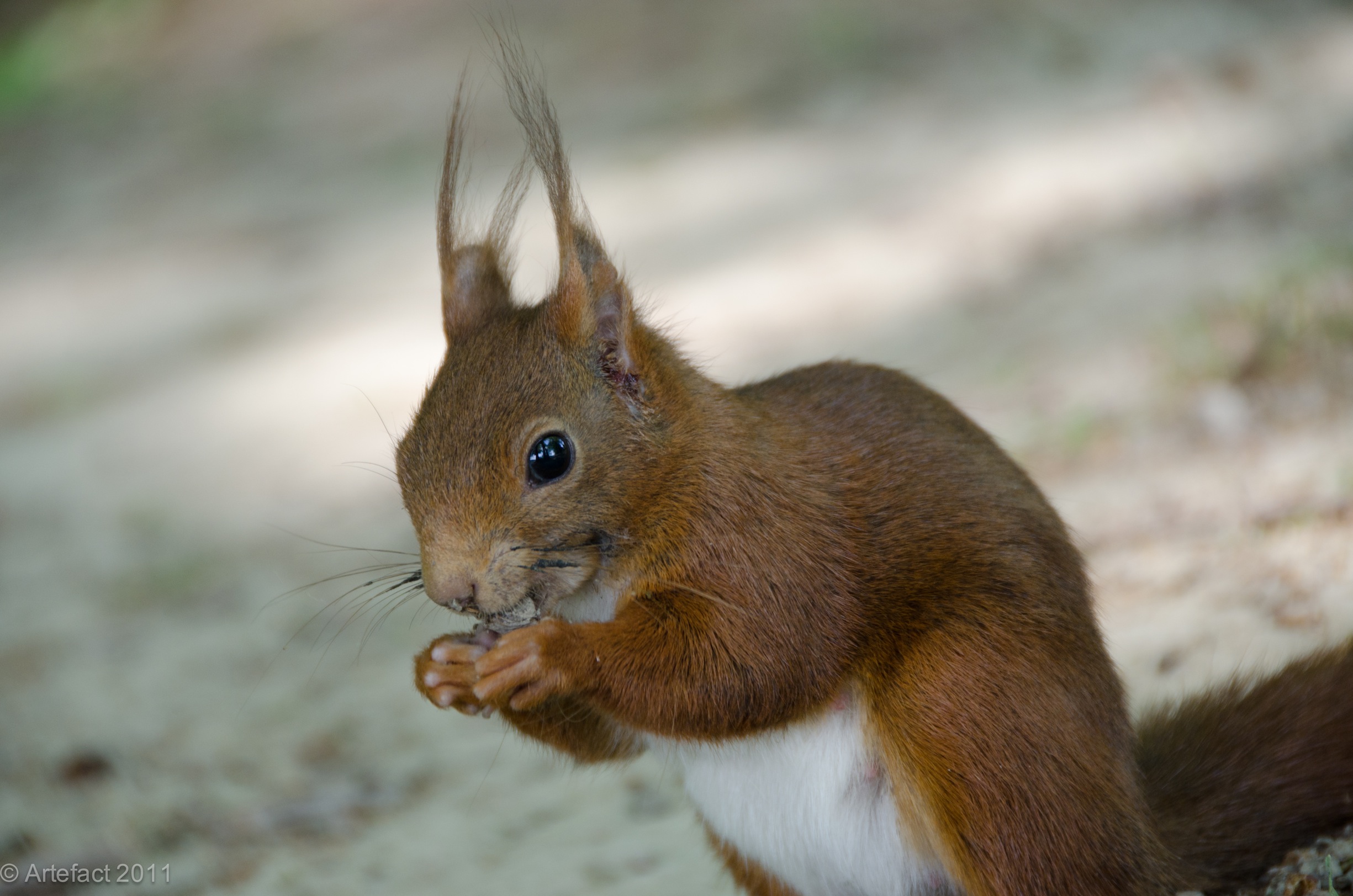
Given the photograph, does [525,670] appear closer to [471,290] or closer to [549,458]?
[549,458]

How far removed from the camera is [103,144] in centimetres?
891

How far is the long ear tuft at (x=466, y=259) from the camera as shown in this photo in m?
2.46

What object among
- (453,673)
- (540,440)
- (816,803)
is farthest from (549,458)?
(816,803)

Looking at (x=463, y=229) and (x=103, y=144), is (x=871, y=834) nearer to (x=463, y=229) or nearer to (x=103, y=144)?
(x=463, y=229)

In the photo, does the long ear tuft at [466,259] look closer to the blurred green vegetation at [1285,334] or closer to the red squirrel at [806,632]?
the red squirrel at [806,632]

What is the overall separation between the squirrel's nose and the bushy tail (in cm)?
131

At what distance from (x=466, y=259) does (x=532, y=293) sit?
5.24 ft

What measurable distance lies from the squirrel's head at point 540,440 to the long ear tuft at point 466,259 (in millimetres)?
111

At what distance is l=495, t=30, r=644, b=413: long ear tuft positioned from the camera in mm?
2172

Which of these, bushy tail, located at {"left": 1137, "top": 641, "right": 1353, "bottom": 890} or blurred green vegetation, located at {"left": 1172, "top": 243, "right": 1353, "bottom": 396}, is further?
blurred green vegetation, located at {"left": 1172, "top": 243, "right": 1353, "bottom": 396}

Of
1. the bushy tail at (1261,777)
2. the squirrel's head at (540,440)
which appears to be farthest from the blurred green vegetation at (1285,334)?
the squirrel's head at (540,440)

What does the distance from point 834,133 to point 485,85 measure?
3104mm

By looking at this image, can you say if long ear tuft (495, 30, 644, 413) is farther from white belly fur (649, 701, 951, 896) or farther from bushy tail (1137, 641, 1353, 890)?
bushy tail (1137, 641, 1353, 890)

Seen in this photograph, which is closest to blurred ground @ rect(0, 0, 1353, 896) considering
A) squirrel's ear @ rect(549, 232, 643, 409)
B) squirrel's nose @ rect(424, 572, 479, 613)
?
squirrel's ear @ rect(549, 232, 643, 409)
